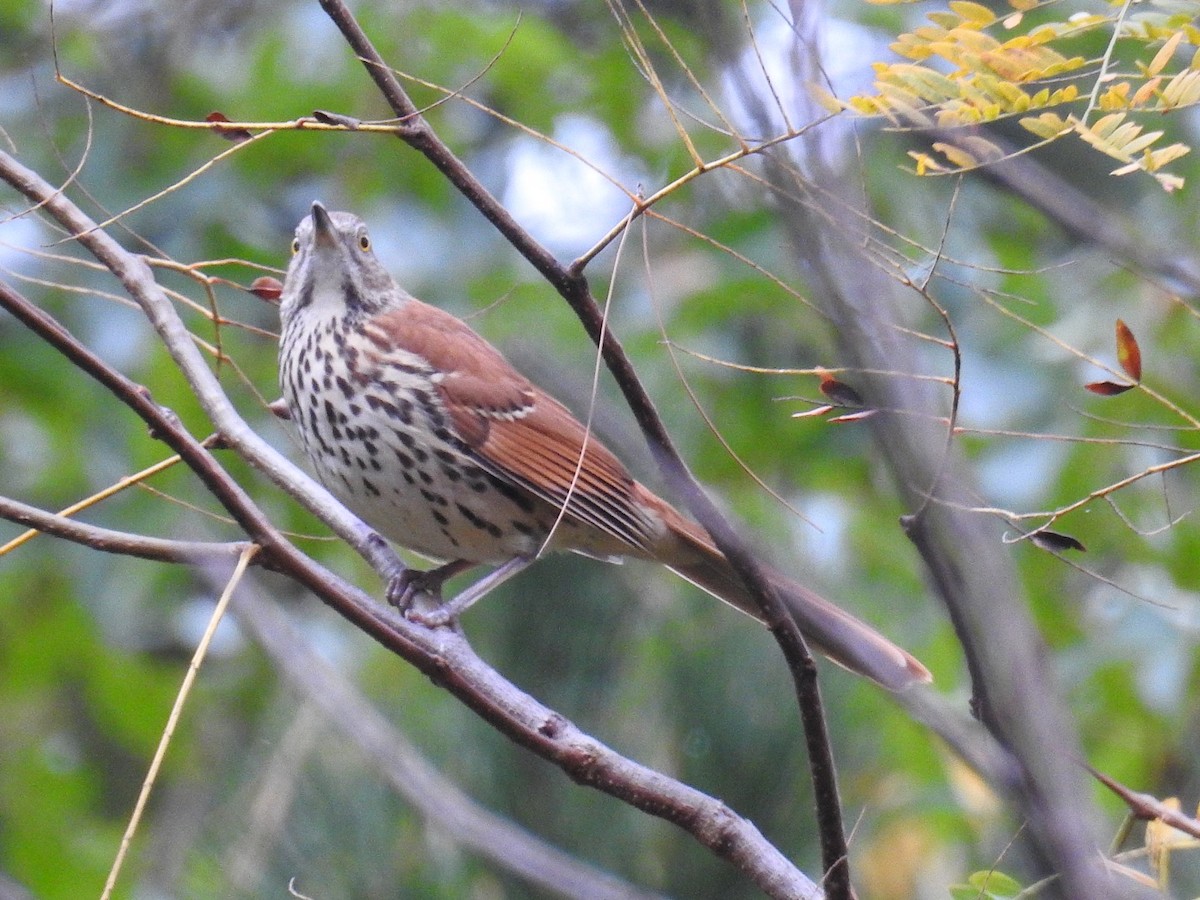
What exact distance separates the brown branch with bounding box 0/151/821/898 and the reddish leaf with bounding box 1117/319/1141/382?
2.36 feet

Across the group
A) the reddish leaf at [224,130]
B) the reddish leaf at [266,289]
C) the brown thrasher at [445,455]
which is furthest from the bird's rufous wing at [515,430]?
the reddish leaf at [224,130]

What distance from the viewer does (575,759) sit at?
77.0 inches

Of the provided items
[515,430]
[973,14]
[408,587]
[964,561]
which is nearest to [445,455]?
[515,430]

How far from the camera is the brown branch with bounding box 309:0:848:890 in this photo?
5.69ft

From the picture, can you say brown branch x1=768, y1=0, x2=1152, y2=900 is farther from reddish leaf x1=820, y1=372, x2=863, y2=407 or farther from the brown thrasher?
the brown thrasher

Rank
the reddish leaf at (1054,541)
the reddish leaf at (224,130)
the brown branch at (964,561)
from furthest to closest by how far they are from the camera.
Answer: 1. the reddish leaf at (224,130)
2. the reddish leaf at (1054,541)
3. the brown branch at (964,561)

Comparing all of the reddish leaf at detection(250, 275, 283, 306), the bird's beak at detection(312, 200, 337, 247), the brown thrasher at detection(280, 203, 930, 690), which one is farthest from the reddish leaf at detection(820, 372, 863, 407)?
the bird's beak at detection(312, 200, 337, 247)

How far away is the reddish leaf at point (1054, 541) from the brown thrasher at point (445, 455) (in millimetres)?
1712

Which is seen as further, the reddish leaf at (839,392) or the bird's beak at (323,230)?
the bird's beak at (323,230)

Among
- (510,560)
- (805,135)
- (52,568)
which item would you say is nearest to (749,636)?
(510,560)

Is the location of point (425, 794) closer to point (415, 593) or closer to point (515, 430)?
point (415, 593)

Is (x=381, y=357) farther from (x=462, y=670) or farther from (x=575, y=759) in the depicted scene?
(x=575, y=759)

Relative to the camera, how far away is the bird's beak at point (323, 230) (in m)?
3.91

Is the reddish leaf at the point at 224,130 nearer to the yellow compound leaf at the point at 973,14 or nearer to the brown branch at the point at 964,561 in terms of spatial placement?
the brown branch at the point at 964,561
